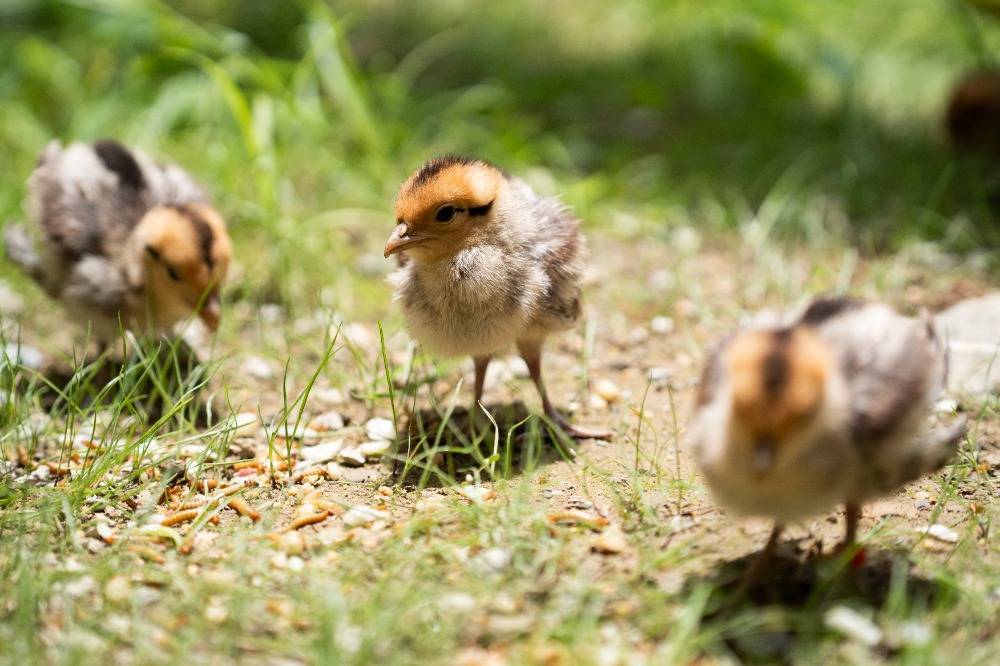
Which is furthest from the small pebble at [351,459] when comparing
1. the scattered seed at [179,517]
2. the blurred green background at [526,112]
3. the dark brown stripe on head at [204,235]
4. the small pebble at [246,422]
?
the blurred green background at [526,112]

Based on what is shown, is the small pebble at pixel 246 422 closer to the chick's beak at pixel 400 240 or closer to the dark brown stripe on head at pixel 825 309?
the chick's beak at pixel 400 240

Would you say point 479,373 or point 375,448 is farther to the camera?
point 479,373

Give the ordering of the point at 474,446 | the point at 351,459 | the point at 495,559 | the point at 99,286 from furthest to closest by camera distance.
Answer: the point at 99,286 < the point at 351,459 < the point at 474,446 < the point at 495,559

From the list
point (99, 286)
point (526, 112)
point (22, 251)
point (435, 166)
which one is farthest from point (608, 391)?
point (526, 112)

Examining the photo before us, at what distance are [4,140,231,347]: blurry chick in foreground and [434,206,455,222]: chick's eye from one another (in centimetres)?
114

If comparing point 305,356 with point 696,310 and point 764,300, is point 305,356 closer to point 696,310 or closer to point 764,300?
point 696,310

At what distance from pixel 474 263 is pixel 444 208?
0.69 feet

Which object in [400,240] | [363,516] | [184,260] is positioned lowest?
[363,516]

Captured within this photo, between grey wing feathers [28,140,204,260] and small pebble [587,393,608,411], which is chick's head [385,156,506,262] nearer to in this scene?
small pebble [587,393,608,411]

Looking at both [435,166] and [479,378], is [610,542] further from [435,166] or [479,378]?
[435,166]

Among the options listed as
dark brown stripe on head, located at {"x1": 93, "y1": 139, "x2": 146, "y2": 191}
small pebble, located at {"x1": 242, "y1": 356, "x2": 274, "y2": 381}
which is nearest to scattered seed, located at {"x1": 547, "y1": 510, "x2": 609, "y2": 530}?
small pebble, located at {"x1": 242, "y1": 356, "x2": 274, "y2": 381}

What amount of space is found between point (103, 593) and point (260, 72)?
3696mm

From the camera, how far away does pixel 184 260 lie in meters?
4.21

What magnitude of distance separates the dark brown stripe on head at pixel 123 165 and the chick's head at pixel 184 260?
0.32 metres
